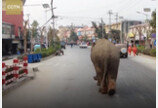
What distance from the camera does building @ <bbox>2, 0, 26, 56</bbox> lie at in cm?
3288

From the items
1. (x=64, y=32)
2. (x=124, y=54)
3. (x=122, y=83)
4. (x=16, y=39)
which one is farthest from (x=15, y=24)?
(x=64, y=32)

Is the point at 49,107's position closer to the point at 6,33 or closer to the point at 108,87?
the point at 108,87

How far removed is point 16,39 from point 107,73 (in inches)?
1282

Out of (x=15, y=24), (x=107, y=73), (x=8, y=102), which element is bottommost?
(x=8, y=102)

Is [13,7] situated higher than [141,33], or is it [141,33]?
[13,7]

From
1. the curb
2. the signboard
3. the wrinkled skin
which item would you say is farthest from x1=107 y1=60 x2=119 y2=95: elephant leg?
the signboard

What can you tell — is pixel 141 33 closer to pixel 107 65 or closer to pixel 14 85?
pixel 14 85

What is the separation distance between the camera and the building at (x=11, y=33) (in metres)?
32.9

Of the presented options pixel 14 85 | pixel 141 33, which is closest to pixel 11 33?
pixel 141 33

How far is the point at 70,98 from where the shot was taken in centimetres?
665

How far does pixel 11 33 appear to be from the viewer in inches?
1403

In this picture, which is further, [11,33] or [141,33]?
[141,33]

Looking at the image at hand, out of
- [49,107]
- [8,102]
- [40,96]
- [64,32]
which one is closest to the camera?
[49,107]

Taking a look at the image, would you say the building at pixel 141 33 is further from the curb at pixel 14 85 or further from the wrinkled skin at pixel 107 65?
the wrinkled skin at pixel 107 65
